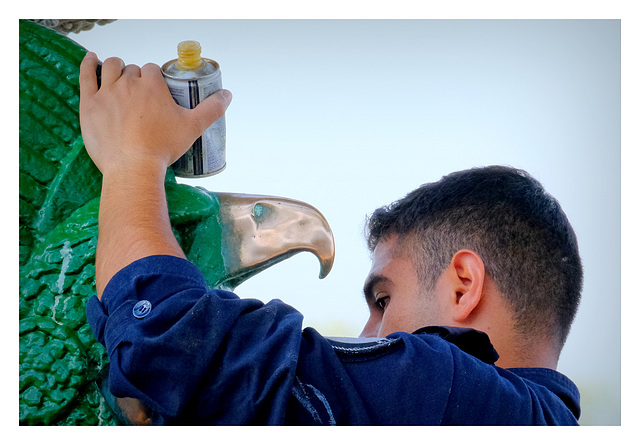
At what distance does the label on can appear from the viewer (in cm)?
106

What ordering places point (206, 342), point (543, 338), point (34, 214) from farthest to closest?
point (543, 338)
point (34, 214)
point (206, 342)

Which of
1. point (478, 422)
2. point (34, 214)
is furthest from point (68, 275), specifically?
point (478, 422)

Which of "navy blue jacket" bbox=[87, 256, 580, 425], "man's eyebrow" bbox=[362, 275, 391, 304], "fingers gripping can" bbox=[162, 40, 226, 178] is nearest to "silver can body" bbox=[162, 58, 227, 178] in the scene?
"fingers gripping can" bbox=[162, 40, 226, 178]

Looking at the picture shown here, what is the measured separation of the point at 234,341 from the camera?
0.90 metres

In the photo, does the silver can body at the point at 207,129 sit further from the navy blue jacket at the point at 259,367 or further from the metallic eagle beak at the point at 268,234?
the navy blue jacket at the point at 259,367

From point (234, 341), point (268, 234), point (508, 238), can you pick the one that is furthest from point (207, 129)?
point (508, 238)

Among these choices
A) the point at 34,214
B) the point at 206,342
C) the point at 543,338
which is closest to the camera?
the point at 206,342

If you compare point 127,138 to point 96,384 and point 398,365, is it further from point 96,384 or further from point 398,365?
point 398,365

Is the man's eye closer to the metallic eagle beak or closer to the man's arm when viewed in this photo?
the metallic eagle beak

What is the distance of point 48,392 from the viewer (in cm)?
91

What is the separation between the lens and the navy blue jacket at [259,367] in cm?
86

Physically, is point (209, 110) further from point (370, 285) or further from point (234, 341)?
point (370, 285)

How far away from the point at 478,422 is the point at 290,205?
1.32 feet

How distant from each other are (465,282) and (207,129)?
503 millimetres
